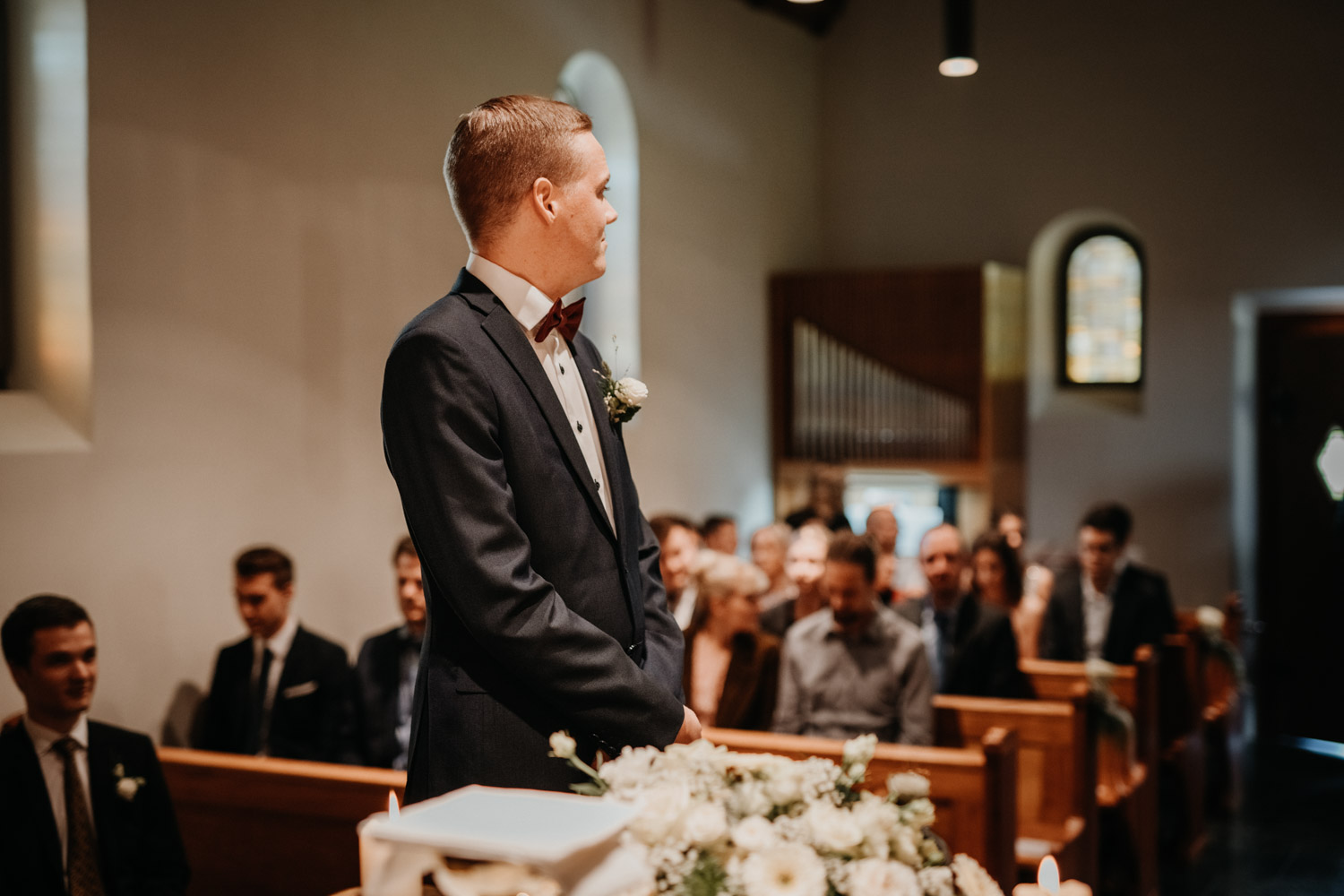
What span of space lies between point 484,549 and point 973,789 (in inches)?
87.0

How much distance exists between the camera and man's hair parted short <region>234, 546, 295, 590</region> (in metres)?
4.38

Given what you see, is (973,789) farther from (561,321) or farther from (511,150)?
(511,150)

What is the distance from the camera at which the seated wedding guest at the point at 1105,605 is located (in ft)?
20.1

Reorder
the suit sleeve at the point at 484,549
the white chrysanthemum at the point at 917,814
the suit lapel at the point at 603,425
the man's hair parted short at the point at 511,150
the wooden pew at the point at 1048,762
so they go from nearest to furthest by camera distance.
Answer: the white chrysanthemum at the point at 917,814, the suit sleeve at the point at 484,549, the man's hair parted short at the point at 511,150, the suit lapel at the point at 603,425, the wooden pew at the point at 1048,762

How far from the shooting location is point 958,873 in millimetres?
1356

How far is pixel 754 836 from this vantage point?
4.23 feet

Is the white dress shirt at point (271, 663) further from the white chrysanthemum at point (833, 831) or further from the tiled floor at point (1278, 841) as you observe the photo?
the tiled floor at point (1278, 841)

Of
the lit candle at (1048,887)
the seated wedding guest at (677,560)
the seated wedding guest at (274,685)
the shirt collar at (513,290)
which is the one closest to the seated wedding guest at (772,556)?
the seated wedding guest at (677,560)

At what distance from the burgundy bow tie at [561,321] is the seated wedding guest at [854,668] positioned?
8.78 feet

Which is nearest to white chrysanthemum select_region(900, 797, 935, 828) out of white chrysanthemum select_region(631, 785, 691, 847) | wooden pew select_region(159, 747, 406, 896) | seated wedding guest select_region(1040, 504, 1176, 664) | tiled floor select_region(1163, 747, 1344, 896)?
white chrysanthemum select_region(631, 785, 691, 847)

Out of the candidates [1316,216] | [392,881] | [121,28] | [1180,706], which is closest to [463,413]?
[392,881]

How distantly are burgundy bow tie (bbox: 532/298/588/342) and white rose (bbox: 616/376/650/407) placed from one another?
0.11 meters

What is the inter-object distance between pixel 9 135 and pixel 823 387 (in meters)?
5.91

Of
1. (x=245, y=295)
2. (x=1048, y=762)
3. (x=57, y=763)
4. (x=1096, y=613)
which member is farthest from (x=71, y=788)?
(x=1096, y=613)
